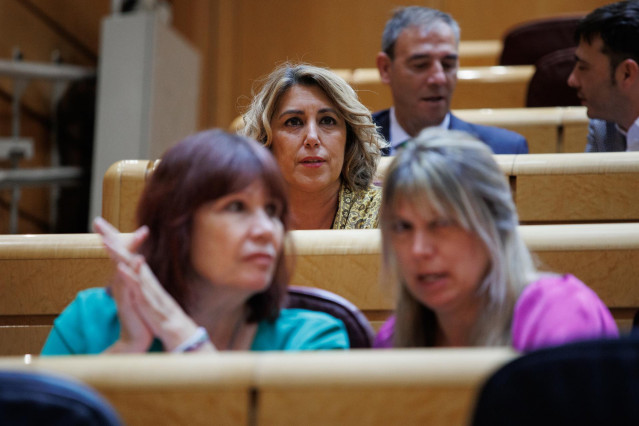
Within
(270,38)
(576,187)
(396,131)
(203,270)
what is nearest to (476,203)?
(203,270)

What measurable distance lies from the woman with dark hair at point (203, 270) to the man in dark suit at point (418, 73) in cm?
71

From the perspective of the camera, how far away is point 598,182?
0.85 metres

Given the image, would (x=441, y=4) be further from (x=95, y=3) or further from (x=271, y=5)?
(x=95, y=3)

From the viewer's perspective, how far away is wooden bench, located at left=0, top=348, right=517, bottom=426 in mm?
382

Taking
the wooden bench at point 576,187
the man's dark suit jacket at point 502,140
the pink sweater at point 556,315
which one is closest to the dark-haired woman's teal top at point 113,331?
the pink sweater at point 556,315

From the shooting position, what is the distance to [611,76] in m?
1.18

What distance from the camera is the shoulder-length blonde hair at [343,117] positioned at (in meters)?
0.95

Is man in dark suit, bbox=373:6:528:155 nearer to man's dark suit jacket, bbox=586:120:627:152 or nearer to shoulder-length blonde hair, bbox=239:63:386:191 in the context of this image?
man's dark suit jacket, bbox=586:120:627:152

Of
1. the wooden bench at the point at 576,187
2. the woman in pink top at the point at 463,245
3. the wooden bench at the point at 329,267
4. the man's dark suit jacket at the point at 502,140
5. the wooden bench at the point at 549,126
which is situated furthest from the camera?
the wooden bench at the point at 549,126

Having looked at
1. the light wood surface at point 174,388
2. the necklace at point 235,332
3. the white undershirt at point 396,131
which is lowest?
the necklace at point 235,332

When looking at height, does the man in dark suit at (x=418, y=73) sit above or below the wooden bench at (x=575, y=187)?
above

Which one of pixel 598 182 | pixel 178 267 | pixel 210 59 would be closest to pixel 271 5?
pixel 210 59

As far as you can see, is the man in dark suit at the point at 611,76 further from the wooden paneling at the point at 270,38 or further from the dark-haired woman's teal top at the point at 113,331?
the wooden paneling at the point at 270,38

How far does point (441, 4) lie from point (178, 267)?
159 centimetres
